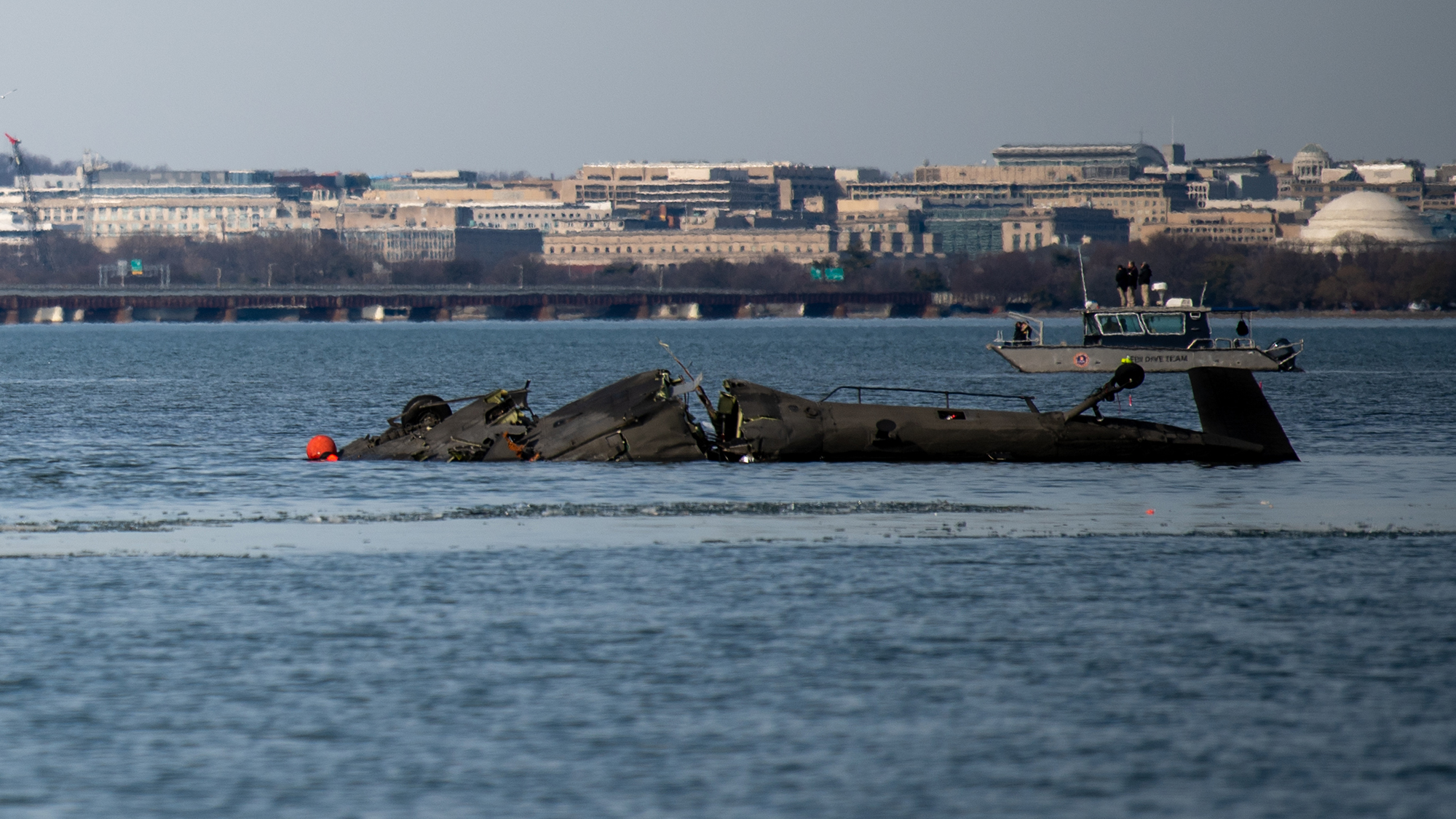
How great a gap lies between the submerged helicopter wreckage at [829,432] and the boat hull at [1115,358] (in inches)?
1912

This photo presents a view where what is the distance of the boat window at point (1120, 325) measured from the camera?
9922cm

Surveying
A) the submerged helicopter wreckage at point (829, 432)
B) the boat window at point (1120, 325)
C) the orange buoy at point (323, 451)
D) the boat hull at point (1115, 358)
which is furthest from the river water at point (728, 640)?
the boat window at point (1120, 325)

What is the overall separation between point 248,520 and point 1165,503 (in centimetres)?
1658

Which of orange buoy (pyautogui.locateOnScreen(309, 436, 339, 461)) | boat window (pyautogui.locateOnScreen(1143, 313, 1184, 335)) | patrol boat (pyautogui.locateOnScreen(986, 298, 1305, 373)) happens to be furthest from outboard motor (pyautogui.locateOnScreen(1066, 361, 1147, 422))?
boat window (pyautogui.locateOnScreen(1143, 313, 1184, 335))

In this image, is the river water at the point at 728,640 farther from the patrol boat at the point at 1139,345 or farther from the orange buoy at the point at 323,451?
the patrol boat at the point at 1139,345

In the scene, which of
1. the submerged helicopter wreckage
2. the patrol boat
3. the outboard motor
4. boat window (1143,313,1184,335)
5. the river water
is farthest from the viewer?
boat window (1143,313,1184,335)

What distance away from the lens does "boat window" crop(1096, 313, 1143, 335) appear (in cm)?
9922

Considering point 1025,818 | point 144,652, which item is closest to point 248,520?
point 144,652

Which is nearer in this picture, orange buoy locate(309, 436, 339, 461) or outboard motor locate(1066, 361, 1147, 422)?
outboard motor locate(1066, 361, 1147, 422)

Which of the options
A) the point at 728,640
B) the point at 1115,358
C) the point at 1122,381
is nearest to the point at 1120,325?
the point at 1115,358

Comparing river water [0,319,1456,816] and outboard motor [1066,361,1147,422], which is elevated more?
outboard motor [1066,361,1147,422]

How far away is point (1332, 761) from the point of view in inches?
718

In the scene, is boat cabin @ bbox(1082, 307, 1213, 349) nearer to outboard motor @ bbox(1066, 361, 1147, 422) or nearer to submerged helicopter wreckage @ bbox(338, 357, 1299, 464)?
submerged helicopter wreckage @ bbox(338, 357, 1299, 464)

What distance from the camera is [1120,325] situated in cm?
9950
